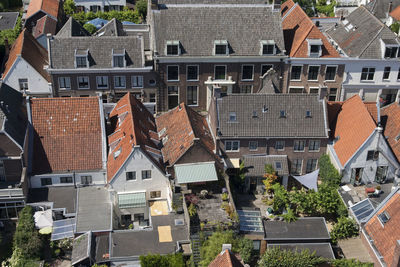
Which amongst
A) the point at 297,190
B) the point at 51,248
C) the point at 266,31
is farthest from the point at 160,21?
the point at 51,248

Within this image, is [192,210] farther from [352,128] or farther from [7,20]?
[7,20]

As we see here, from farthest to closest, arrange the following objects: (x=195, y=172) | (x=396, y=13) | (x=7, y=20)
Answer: (x=7, y=20), (x=396, y=13), (x=195, y=172)

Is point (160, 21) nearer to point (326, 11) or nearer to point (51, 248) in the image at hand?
point (51, 248)

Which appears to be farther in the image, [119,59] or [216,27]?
[216,27]

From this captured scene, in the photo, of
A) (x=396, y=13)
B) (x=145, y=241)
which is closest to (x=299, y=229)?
(x=145, y=241)

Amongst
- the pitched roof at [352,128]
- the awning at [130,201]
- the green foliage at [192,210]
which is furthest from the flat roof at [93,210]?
the pitched roof at [352,128]

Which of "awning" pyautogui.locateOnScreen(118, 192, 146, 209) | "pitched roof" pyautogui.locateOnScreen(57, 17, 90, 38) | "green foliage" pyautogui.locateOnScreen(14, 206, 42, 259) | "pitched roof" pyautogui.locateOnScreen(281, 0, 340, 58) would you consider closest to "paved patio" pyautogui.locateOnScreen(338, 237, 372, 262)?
"awning" pyautogui.locateOnScreen(118, 192, 146, 209)
